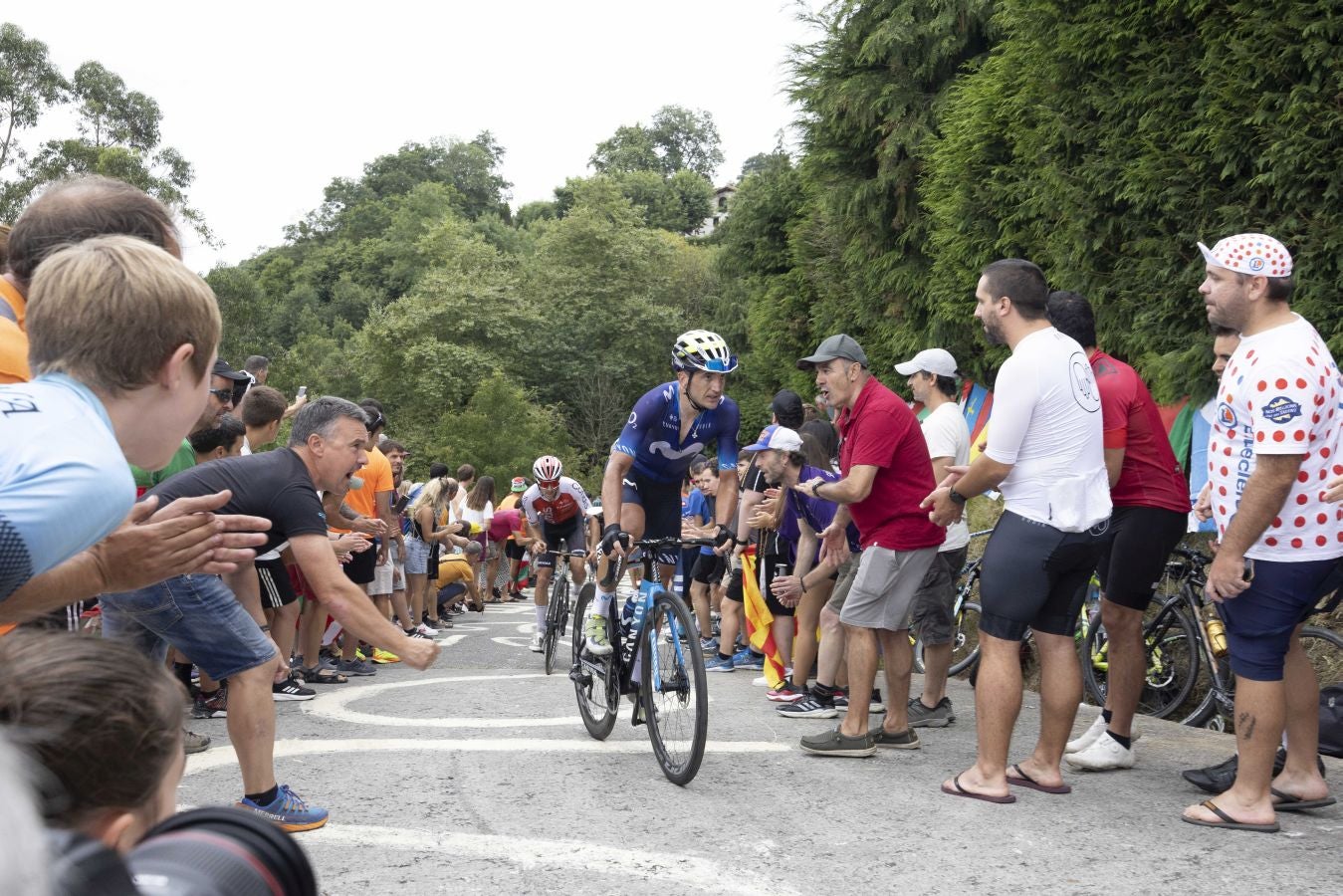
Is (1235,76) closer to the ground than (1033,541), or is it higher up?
→ higher up

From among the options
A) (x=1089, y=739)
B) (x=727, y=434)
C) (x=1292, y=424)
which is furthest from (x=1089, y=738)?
(x=727, y=434)

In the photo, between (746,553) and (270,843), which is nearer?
(270,843)

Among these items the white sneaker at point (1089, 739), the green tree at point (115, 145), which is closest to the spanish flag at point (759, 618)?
the white sneaker at point (1089, 739)

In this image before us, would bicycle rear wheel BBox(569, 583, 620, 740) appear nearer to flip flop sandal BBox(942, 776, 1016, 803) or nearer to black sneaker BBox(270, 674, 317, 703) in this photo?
flip flop sandal BBox(942, 776, 1016, 803)

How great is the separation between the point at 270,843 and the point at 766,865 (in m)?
3.67

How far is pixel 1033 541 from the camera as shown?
562cm

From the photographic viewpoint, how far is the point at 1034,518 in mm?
5645

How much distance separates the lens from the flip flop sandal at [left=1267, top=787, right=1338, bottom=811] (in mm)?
5430

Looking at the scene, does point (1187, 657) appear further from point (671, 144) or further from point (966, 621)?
point (671, 144)

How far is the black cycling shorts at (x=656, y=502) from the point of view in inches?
311

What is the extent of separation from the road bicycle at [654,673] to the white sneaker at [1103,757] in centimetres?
198

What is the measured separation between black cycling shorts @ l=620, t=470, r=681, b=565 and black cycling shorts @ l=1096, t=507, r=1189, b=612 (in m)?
2.76

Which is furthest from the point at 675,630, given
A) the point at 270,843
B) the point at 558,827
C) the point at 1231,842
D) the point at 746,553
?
the point at 270,843

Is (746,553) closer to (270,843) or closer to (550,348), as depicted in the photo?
(270,843)
